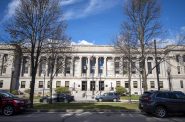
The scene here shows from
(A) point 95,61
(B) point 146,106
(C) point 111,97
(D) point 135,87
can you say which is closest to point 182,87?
(D) point 135,87

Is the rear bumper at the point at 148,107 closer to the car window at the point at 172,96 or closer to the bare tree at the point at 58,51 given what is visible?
the car window at the point at 172,96

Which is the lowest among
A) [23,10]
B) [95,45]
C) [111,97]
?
[111,97]

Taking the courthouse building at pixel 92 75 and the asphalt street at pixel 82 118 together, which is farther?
the courthouse building at pixel 92 75

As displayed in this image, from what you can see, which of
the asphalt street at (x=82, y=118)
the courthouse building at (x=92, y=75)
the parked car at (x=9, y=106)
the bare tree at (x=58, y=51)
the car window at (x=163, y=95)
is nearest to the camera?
the asphalt street at (x=82, y=118)

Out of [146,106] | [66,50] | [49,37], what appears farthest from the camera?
[66,50]

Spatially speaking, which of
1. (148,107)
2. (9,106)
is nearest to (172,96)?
(148,107)

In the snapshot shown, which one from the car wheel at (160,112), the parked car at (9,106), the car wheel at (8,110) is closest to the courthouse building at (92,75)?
the parked car at (9,106)

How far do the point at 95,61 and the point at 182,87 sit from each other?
30.5 m

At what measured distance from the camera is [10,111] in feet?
46.5

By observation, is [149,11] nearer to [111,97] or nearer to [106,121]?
[106,121]

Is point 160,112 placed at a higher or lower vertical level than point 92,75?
lower

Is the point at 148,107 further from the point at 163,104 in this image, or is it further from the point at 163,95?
the point at 163,95

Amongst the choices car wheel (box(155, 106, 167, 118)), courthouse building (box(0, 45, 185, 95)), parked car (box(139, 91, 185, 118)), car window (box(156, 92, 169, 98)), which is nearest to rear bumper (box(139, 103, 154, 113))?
parked car (box(139, 91, 185, 118))

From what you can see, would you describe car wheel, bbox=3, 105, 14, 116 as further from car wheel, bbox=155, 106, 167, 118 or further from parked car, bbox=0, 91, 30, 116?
car wheel, bbox=155, 106, 167, 118
